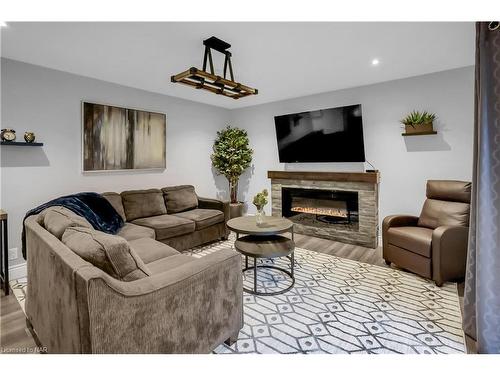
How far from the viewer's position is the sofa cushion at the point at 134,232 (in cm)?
289

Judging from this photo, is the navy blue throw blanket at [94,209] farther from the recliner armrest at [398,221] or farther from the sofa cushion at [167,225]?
the recliner armrest at [398,221]

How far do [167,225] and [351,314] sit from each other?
2364mm

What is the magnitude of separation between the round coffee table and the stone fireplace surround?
1.56 metres

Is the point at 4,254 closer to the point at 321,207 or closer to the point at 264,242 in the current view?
the point at 264,242

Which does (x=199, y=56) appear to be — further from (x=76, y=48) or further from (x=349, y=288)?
(x=349, y=288)

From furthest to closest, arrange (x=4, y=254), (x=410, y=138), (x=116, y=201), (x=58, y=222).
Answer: (x=410, y=138), (x=116, y=201), (x=4, y=254), (x=58, y=222)

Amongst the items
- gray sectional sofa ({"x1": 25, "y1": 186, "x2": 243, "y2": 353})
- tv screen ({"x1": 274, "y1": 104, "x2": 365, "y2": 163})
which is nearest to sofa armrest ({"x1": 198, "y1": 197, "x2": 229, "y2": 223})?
tv screen ({"x1": 274, "y1": 104, "x2": 365, "y2": 163})

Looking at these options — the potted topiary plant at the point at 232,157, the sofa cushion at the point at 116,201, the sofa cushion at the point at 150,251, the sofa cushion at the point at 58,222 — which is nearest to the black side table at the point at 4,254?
the sofa cushion at the point at 58,222

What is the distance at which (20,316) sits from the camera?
86.0 inches

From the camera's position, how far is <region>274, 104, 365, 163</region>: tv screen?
4.13m

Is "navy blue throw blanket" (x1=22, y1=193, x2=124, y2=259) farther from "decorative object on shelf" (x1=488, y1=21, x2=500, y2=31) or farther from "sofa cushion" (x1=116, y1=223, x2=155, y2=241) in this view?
"decorative object on shelf" (x1=488, y1=21, x2=500, y2=31)

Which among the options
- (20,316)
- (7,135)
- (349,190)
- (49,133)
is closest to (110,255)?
(20,316)

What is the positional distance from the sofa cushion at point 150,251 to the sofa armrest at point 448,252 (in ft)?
8.53

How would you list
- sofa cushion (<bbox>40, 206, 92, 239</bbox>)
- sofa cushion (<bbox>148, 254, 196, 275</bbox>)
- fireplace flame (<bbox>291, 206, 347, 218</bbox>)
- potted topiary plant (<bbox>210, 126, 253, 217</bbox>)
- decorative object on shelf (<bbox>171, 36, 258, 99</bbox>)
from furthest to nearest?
potted topiary plant (<bbox>210, 126, 253, 217</bbox>) → fireplace flame (<bbox>291, 206, 347, 218</bbox>) → decorative object on shelf (<bbox>171, 36, 258, 99</bbox>) → sofa cushion (<bbox>148, 254, 196, 275</bbox>) → sofa cushion (<bbox>40, 206, 92, 239</bbox>)
